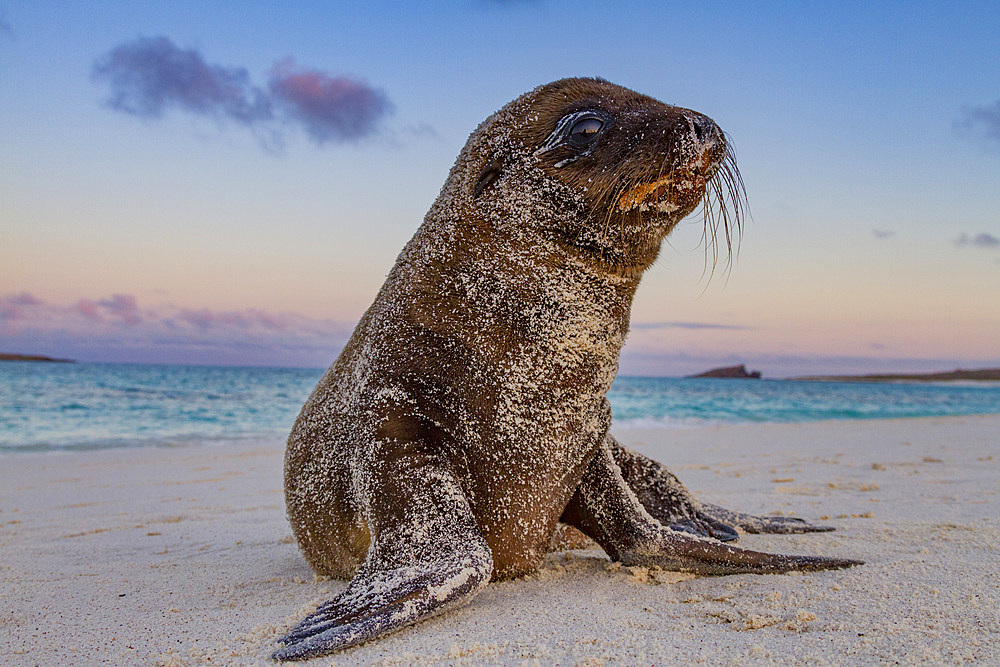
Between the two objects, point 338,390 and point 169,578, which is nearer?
point 338,390

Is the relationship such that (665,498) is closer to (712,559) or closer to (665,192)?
(712,559)

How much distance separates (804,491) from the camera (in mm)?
5527

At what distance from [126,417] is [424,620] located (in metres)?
18.4

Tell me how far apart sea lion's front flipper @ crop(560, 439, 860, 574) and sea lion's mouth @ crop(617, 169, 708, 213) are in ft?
3.39

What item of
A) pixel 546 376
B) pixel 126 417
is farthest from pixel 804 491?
pixel 126 417

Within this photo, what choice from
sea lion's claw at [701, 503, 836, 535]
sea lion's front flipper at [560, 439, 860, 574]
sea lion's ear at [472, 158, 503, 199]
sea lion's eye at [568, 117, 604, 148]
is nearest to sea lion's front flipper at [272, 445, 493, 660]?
sea lion's front flipper at [560, 439, 860, 574]

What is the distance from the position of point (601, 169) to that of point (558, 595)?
1.48 meters

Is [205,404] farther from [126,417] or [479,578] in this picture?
[479,578]

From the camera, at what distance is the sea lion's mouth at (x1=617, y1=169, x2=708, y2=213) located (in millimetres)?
2410

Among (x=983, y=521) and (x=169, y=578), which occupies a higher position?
(x=983, y=521)

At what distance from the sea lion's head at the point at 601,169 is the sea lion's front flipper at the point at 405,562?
930 mm

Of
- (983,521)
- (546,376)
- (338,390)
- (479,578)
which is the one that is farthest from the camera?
(983,521)

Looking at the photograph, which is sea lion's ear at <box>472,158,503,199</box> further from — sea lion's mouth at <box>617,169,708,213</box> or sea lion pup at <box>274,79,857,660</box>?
sea lion's mouth at <box>617,169,708,213</box>

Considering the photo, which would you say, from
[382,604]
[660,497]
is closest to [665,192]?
[382,604]
